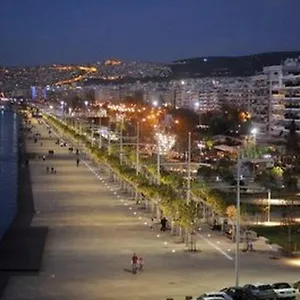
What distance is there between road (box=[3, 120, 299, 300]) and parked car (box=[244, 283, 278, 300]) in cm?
186

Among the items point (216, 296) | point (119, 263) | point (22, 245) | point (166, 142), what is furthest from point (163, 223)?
point (166, 142)

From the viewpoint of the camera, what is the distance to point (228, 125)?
314 feet

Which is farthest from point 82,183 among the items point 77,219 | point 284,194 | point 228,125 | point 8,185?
point 228,125

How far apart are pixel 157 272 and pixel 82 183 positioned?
2959cm

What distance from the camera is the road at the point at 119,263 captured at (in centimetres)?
2211

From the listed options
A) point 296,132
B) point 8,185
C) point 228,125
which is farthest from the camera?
point 228,125

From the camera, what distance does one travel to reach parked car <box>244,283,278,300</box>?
19.6 meters

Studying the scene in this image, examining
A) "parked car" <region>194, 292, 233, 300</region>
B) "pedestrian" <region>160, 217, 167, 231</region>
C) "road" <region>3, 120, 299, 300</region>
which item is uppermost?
"parked car" <region>194, 292, 233, 300</region>

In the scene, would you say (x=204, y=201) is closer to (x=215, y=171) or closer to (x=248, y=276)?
(x=248, y=276)

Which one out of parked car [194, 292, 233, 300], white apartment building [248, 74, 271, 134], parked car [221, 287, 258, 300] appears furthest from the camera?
white apartment building [248, 74, 271, 134]

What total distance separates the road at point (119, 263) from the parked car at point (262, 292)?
6.10 feet

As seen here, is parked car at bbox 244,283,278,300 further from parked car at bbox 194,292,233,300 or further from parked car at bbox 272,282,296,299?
parked car at bbox 194,292,233,300

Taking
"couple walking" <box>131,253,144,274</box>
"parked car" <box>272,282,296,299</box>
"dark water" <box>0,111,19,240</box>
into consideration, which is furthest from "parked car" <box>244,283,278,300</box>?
"dark water" <box>0,111,19,240</box>

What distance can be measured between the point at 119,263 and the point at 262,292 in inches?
274
